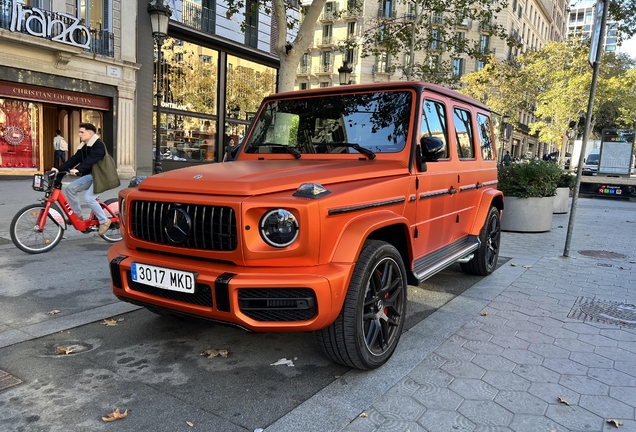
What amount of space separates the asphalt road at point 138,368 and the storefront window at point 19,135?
14.0 metres

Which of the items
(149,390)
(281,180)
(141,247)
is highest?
(281,180)

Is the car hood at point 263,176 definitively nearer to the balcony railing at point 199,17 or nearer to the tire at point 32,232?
the tire at point 32,232

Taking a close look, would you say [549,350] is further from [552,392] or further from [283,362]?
[283,362]

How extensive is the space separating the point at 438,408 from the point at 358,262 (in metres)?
0.96

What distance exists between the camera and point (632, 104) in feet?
113

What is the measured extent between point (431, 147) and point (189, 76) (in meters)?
17.8

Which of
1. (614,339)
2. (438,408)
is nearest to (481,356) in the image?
(438,408)

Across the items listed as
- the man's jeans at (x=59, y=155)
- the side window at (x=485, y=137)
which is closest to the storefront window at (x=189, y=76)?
the man's jeans at (x=59, y=155)

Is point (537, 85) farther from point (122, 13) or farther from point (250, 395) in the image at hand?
point (250, 395)

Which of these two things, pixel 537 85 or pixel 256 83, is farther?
pixel 537 85

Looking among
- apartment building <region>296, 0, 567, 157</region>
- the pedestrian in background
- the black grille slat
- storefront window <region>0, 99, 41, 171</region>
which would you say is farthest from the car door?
apartment building <region>296, 0, 567, 157</region>

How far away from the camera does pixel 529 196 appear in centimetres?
928

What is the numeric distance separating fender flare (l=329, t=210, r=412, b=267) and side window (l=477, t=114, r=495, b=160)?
9.72 feet

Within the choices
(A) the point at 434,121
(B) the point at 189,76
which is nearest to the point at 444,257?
(A) the point at 434,121
